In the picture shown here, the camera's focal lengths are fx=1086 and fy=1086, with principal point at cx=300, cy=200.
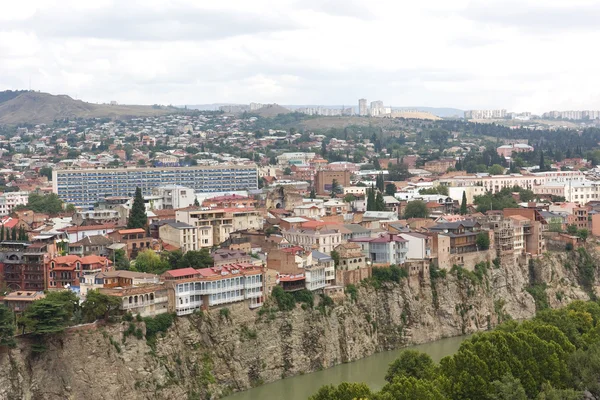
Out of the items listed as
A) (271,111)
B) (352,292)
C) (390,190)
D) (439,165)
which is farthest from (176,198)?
(271,111)

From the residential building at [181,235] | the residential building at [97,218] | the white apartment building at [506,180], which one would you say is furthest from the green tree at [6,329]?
the white apartment building at [506,180]

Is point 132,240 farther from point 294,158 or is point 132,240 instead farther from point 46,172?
point 294,158

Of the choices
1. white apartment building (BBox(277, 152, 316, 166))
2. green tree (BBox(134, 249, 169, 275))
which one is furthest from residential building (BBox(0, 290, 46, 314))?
white apartment building (BBox(277, 152, 316, 166))

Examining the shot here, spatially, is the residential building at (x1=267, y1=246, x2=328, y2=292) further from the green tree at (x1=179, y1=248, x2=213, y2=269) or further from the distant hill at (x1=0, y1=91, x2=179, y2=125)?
the distant hill at (x1=0, y1=91, x2=179, y2=125)

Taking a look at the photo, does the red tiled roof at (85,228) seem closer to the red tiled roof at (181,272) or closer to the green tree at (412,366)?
the red tiled roof at (181,272)

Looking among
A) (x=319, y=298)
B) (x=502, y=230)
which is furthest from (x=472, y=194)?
(x=319, y=298)

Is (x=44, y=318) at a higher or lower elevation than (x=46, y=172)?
lower

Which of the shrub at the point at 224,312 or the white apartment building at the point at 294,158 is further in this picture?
the white apartment building at the point at 294,158
